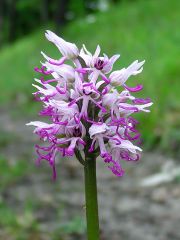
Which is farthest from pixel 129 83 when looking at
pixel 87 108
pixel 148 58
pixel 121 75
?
pixel 87 108

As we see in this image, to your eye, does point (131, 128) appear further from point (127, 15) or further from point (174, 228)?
point (127, 15)

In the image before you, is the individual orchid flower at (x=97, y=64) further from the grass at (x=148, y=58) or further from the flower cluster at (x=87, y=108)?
the grass at (x=148, y=58)

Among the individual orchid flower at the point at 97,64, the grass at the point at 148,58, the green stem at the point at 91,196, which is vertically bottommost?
the green stem at the point at 91,196

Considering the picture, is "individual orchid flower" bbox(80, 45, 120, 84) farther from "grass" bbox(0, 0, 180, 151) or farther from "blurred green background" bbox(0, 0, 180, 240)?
"grass" bbox(0, 0, 180, 151)

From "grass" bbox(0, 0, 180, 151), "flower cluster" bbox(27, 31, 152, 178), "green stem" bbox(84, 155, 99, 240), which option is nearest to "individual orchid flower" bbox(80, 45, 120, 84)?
"flower cluster" bbox(27, 31, 152, 178)

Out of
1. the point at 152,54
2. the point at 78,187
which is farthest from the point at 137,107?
the point at 152,54

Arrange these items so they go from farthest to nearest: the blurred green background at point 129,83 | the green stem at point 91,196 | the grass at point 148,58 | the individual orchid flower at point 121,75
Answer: the grass at point 148,58 < the blurred green background at point 129,83 < the individual orchid flower at point 121,75 < the green stem at point 91,196

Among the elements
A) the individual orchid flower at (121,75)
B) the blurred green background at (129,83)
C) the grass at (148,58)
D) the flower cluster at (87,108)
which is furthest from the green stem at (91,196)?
the grass at (148,58)
